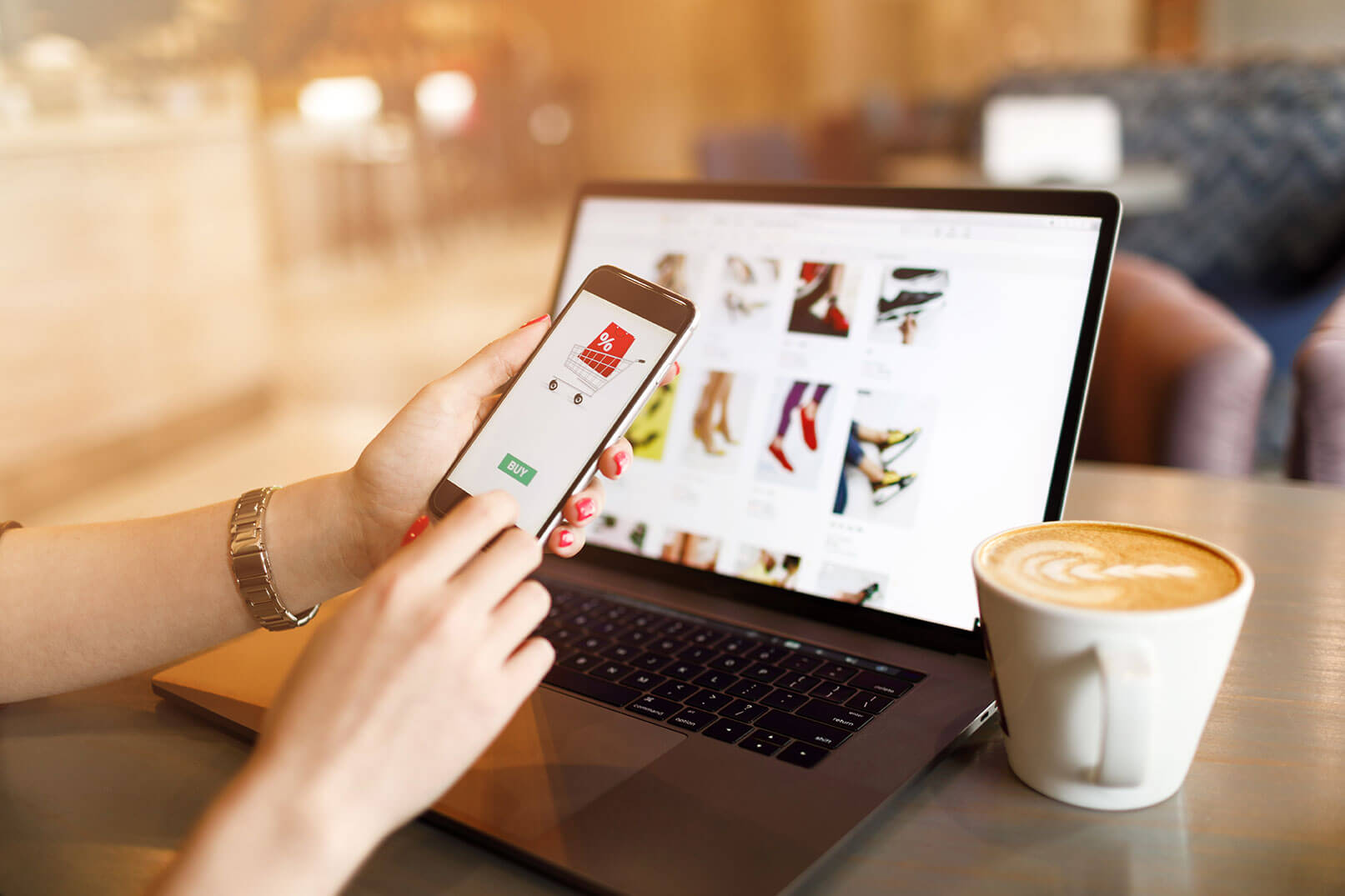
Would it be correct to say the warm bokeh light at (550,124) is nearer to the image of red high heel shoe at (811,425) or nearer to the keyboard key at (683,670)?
the image of red high heel shoe at (811,425)

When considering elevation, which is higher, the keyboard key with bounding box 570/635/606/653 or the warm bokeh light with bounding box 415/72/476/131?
the warm bokeh light with bounding box 415/72/476/131

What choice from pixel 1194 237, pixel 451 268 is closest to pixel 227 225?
pixel 451 268

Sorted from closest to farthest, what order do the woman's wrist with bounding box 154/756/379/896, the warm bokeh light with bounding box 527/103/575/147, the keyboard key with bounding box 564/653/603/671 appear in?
the woman's wrist with bounding box 154/756/379/896 < the keyboard key with bounding box 564/653/603/671 < the warm bokeh light with bounding box 527/103/575/147

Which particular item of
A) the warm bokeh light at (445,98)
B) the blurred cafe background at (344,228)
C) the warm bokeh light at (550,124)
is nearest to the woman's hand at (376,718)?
the blurred cafe background at (344,228)

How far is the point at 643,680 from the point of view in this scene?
514mm

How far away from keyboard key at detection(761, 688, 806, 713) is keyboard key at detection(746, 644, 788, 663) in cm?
3

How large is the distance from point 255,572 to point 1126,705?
0.43 m

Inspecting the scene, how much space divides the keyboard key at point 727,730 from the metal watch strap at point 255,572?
9.7 inches

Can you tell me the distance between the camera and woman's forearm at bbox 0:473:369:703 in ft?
1.69

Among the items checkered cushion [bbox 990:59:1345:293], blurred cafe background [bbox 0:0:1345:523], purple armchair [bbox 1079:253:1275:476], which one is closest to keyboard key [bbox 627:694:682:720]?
blurred cafe background [bbox 0:0:1345:523]

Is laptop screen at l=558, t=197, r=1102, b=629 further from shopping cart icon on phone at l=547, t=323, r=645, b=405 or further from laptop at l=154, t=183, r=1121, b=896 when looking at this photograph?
shopping cart icon on phone at l=547, t=323, r=645, b=405

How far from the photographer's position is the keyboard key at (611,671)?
0.52 m

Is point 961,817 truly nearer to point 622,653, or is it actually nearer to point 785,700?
point 785,700

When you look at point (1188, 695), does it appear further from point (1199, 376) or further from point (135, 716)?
point (1199, 376)
